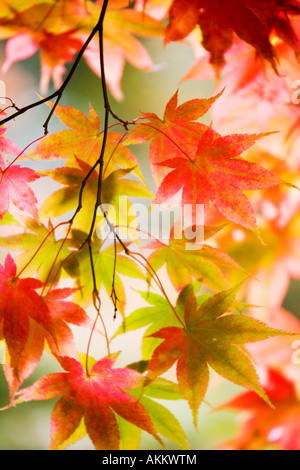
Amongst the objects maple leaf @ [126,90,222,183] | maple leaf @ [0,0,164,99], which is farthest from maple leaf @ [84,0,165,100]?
maple leaf @ [126,90,222,183]

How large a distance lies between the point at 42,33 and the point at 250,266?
0.69 meters

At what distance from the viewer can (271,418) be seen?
0.96m

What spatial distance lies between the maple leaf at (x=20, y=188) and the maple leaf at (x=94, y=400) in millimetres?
175

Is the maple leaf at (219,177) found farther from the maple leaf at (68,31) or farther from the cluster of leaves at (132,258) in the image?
the maple leaf at (68,31)

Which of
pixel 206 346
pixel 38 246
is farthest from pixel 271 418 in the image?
pixel 38 246

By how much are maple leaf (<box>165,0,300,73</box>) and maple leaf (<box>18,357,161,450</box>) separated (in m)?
0.42

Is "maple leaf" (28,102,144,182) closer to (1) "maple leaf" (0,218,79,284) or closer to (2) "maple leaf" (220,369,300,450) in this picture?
(1) "maple leaf" (0,218,79,284)

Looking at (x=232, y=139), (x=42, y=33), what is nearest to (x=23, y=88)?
(x=42, y=33)

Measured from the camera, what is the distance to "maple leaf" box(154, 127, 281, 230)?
427 millimetres

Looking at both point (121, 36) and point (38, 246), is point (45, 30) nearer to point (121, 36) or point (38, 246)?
point (121, 36)

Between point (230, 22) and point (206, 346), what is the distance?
1.38 feet

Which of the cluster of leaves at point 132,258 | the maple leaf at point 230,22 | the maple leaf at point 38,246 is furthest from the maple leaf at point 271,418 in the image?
the maple leaf at point 230,22

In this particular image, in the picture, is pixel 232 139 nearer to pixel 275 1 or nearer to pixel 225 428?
pixel 275 1

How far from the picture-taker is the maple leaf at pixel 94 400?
0.43m
